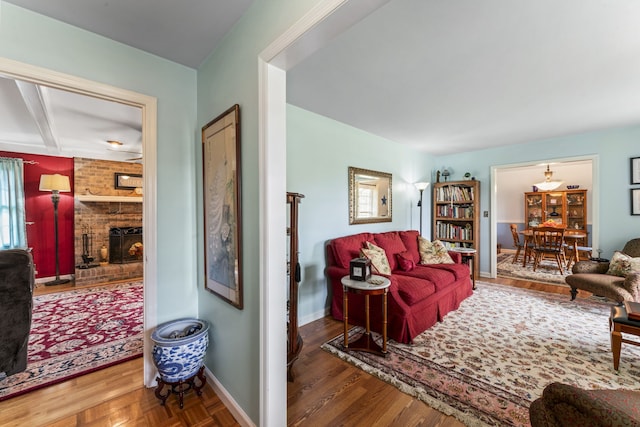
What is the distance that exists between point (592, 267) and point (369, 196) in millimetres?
3116

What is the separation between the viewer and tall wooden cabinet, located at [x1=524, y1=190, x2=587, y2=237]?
6.74 meters

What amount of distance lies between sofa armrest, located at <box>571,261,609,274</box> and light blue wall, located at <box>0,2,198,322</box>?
4.75m

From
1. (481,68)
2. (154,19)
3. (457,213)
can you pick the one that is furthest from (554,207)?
(154,19)

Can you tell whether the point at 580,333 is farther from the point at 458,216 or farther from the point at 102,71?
the point at 102,71

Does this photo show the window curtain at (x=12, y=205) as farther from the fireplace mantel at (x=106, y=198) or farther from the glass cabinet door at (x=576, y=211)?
the glass cabinet door at (x=576, y=211)

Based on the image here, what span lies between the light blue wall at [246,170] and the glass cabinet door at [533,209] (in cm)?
865

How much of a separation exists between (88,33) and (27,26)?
0.90 feet

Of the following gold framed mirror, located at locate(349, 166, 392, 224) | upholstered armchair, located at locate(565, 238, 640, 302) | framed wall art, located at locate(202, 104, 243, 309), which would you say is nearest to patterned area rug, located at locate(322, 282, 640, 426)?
upholstered armchair, located at locate(565, 238, 640, 302)

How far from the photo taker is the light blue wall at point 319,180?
2959mm

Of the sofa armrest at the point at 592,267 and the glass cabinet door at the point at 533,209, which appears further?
the glass cabinet door at the point at 533,209

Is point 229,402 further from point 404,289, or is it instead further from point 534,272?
point 534,272

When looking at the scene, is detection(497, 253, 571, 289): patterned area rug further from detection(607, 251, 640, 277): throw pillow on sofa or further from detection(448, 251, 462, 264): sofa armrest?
detection(448, 251, 462, 264): sofa armrest

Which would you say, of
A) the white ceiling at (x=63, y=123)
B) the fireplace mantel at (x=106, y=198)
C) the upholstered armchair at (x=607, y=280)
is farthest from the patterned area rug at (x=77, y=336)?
the upholstered armchair at (x=607, y=280)

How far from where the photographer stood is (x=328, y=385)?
1.92 meters
